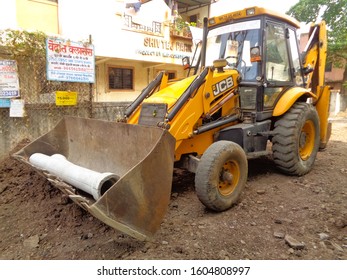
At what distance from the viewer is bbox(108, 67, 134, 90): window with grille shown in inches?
392

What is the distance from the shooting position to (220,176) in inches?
136

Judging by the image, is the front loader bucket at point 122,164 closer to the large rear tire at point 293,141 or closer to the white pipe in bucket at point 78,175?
the white pipe in bucket at point 78,175

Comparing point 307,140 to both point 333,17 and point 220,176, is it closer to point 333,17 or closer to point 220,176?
point 220,176

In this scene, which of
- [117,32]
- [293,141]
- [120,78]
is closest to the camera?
[293,141]

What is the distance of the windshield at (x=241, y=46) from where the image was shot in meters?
4.30

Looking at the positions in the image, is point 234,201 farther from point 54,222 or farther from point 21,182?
point 21,182

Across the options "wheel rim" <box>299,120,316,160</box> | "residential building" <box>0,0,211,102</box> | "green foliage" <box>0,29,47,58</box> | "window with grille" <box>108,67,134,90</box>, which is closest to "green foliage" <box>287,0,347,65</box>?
"residential building" <box>0,0,211,102</box>

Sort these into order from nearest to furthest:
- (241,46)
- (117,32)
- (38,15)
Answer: (241,46) → (38,15) → (117,32)

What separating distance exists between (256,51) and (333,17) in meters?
18.6

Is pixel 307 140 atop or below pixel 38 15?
below

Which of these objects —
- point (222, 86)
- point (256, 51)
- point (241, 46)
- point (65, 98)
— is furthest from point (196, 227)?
point (65, 98)

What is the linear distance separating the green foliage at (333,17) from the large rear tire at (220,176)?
17.9m

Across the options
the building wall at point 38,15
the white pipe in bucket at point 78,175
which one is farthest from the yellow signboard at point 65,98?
the building wall at point 38,15

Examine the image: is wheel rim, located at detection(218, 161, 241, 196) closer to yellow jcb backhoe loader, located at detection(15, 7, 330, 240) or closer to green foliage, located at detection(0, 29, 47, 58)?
yellow jcb backhoe loader, located at detection(15, 7, 330, 240)
